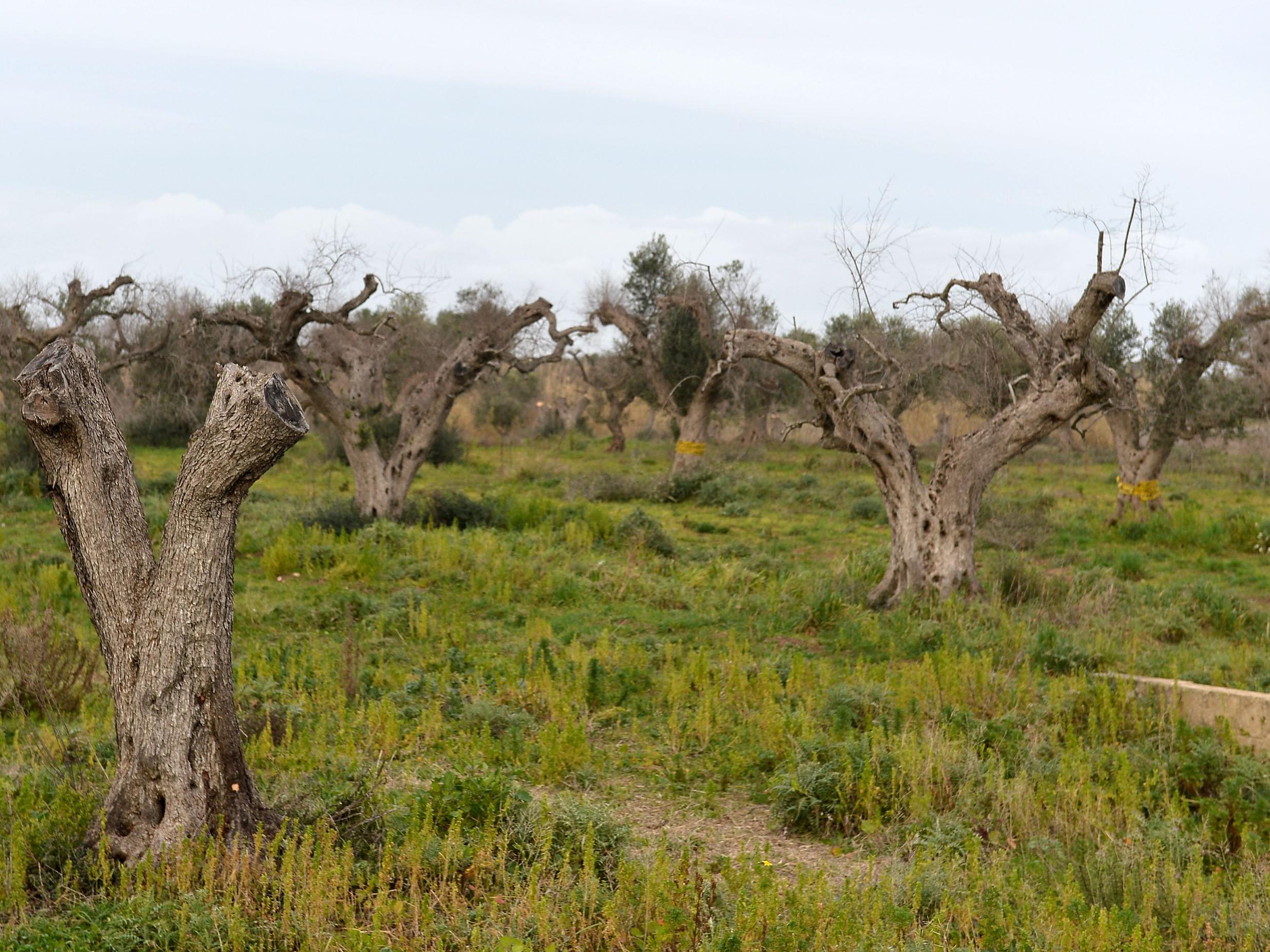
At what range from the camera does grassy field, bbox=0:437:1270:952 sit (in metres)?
4.49

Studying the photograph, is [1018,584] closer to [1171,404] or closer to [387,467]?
[1171,404]

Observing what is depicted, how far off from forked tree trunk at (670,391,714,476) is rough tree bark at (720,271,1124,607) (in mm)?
10530

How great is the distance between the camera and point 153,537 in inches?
554

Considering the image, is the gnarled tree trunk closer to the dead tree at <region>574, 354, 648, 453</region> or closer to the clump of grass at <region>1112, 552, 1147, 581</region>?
the clump of grass at <region>1112, 552, 1147, 581</region>

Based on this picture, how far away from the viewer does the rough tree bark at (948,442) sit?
11.1m

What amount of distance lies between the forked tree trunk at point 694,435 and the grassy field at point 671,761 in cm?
823

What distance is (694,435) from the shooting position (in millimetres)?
23500

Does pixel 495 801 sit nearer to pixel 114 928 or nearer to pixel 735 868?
pixel 735 868

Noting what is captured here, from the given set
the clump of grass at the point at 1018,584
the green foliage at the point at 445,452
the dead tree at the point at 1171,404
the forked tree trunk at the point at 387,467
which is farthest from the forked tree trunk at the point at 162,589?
the green foliage at the point at 445,452

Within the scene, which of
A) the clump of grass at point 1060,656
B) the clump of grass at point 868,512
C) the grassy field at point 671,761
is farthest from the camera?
the clump of grass at point 868,512

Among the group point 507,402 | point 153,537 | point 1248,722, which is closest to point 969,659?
point 1248,722

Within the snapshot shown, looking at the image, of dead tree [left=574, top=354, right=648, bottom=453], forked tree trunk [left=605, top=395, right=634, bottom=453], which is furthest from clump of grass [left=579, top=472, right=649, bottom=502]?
forked tree trunk [left=605, top=395, right=634, bottom=453]

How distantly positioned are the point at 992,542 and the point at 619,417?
56.4ft

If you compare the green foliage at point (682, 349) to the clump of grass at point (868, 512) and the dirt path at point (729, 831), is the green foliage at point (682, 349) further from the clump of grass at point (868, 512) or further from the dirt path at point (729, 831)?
the dirt path at point (729, 831)
